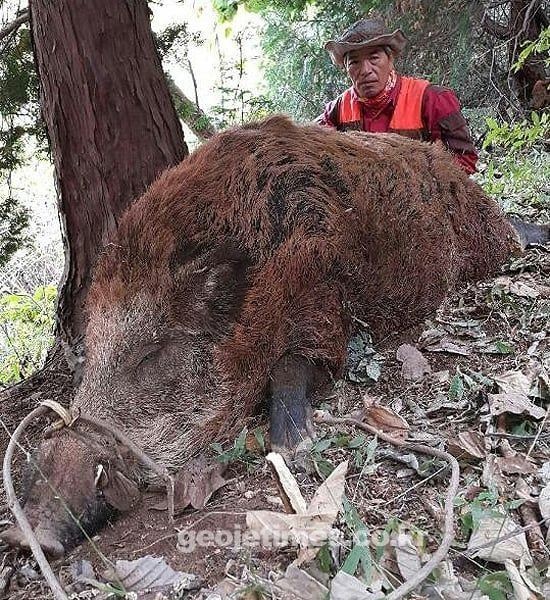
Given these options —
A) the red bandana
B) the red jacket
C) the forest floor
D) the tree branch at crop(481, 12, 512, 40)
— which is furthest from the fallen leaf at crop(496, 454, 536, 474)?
the tree branch at crop(481, 12, 512, 40)

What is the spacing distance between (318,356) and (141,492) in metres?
0.82

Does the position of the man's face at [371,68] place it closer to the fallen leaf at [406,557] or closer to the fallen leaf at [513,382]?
the fallen leaf at [513,382]

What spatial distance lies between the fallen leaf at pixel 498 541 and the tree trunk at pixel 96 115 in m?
1.88

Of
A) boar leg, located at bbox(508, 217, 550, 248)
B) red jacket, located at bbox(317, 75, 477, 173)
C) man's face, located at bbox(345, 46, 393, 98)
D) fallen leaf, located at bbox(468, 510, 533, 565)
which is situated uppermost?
man's face, located at bbox(345, 46, 393, 98)

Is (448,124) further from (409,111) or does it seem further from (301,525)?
(301,525)

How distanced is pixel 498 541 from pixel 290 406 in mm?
954

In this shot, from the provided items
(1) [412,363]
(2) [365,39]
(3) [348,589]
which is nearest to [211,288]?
(1) [412,363]

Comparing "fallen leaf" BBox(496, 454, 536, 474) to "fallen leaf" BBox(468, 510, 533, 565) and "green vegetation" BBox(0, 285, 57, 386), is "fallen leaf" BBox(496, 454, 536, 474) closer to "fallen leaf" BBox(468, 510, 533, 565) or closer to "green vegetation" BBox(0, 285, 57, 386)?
"fallen leaf" BBox(468, 510, 533, 565)

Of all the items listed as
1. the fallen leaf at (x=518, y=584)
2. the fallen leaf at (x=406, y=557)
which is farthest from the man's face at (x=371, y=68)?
the fallen leaf at (x=518, y=584)

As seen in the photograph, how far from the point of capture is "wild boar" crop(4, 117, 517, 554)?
85.9 inches

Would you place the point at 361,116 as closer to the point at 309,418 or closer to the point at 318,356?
the point at 318,356

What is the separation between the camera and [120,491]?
191cm

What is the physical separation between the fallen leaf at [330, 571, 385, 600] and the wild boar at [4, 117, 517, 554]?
78 cm

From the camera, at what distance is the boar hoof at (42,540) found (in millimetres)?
1666
